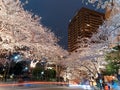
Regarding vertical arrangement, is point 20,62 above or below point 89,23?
below

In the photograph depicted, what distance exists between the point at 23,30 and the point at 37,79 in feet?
118

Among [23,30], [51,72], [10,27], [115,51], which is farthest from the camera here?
[51,72]

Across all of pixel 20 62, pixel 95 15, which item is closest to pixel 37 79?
pixel 20 62

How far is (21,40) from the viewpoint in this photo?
64.1 ft

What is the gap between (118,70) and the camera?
1077 inches

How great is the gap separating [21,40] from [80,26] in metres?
36.2

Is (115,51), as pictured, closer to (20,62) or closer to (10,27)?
(10,27)

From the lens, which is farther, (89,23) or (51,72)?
(51,72)

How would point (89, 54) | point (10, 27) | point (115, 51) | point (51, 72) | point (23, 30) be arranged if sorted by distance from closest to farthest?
1. point (10, 27)
2. point (23, 30)
3. point (115, 51)
4. point (89, 54)
5. point (51, 72)

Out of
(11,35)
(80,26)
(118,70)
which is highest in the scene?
(80,26)

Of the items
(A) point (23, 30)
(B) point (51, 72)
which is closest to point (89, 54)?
(A) point (23, 30)

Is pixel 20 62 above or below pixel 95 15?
below

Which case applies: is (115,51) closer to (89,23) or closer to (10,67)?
(89,23)

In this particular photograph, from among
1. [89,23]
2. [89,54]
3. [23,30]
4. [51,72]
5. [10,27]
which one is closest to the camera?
[10,27]
